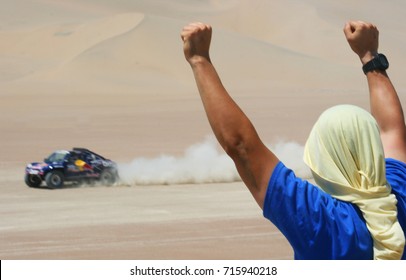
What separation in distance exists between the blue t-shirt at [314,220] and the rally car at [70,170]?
1845cm

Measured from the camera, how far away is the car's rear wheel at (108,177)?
73.0ft

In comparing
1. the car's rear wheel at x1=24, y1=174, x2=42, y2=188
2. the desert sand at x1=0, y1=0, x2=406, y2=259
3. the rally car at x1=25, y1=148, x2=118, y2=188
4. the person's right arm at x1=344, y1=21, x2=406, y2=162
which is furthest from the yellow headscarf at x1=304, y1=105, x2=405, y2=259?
the car's rear wheel at x1=24, y1=174, x2=42, y2=188

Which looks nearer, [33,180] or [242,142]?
[242,142]

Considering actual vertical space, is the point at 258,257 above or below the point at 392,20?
below

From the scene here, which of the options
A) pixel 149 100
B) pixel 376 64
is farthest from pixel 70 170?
A: pixel 149 100

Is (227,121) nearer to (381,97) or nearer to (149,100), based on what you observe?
(381,97)

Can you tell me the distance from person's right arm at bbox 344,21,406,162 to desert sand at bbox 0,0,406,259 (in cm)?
852

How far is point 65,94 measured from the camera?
53062 millimetres

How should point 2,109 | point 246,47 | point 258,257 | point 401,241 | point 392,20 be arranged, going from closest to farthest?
point 401,241
point 258,257
point 2,109
point 246,47
point 392,20

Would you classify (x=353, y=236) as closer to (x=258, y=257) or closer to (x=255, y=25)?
(x=258, y=257)

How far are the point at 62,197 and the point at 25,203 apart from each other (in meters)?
1.00

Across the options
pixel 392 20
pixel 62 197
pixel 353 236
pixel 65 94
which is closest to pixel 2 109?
pixel 65 94

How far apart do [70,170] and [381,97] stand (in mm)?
18006

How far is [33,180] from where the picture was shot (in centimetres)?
2205
